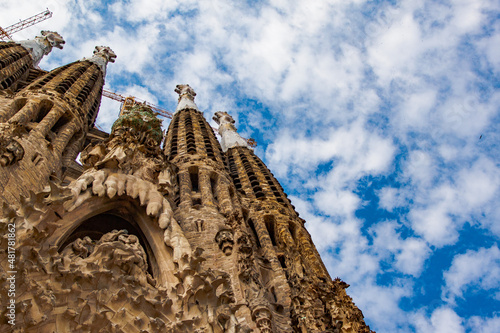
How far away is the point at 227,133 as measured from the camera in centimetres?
3944

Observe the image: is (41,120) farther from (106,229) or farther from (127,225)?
(127,225)

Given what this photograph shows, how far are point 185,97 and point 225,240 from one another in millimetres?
29849

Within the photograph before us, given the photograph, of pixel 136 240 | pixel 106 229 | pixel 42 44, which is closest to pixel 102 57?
pixel 42 44

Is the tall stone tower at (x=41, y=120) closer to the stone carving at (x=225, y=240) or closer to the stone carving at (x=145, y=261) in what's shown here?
the stone carving at (x=145, y=261)

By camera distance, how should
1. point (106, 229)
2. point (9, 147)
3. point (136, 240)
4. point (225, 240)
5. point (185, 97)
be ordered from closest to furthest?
point (136, 240)
point (106, 229)
point (9, 147)
point (225, 240)
point (185, 97)

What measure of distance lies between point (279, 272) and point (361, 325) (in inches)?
135

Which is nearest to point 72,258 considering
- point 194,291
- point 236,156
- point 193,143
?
point 194,291

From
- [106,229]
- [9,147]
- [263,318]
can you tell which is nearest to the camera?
[263,318]

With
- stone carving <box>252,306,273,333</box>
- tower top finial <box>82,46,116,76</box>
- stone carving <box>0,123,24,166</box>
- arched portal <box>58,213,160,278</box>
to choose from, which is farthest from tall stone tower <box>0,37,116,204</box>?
stone carving <box>252,306,273,333</box>

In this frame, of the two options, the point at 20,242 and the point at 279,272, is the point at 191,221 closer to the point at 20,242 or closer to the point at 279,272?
the point at 279,272

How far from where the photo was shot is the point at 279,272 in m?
15.8

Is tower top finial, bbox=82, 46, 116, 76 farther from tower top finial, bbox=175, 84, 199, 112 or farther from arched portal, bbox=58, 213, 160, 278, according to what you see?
arched portal, bbox=58, 213, 160, 278

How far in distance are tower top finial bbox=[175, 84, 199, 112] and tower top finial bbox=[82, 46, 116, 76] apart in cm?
645

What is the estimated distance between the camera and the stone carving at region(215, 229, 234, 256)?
1371 cm
